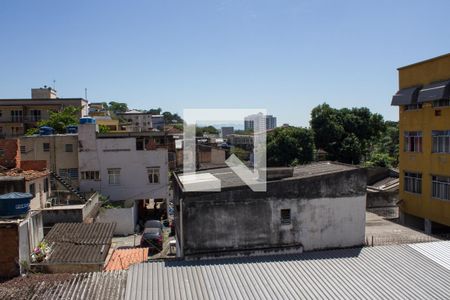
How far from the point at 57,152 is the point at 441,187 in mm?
24986

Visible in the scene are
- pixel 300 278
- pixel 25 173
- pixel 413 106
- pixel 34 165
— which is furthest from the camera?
pixel 413 106

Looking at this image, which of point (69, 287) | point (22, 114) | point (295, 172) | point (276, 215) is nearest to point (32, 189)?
point (69, 287)

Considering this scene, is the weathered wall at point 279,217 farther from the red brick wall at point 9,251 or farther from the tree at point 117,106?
the tree at point 117,106

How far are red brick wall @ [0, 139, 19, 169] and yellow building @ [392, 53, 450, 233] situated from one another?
22.0 meters

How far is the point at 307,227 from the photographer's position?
507 inches

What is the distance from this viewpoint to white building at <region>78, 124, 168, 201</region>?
29.0m

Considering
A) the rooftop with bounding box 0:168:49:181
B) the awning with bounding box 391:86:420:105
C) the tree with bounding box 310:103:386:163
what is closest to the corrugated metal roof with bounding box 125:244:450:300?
the rooftop with bounding box 0:168:49:181

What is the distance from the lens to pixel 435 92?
67.6 feet

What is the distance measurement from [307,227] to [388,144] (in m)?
56.3

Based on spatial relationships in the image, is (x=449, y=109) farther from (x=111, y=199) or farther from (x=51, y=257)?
(x=111, y=199)

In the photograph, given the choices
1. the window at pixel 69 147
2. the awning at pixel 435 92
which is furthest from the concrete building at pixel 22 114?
the awning at pixel 435 92

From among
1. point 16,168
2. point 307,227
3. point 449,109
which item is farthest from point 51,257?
point 449,109

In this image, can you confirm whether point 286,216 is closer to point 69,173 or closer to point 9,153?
point 9,153

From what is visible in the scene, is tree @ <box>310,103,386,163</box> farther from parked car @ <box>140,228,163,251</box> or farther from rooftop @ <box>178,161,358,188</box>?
rooftop @ <box>178,161,358,188</box>
